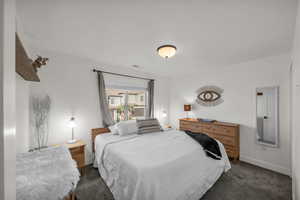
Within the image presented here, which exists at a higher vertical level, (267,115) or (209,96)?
(209,96)

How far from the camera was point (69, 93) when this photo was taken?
2658mm

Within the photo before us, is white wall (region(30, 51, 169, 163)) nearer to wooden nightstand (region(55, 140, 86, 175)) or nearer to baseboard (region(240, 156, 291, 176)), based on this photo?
wooden nightstand (region(55, 140, 86, 175))

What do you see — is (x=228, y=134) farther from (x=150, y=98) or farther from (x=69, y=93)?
(x=69, y=93)

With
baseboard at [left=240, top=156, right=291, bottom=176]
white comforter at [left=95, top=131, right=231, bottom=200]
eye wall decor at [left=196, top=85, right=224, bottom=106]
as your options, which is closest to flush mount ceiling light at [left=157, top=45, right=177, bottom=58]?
white comforter at [left=95, top=131, right=231, bottom=200]

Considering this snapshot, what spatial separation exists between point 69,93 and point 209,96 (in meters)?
3.62

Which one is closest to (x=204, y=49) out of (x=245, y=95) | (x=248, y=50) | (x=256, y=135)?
(x=248, y=50)

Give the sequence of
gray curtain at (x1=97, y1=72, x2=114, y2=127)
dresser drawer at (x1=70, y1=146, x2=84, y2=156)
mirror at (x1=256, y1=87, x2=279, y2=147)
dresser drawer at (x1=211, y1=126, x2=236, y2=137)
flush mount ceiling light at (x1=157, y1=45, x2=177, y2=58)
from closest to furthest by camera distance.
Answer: flush mount ceiling light at (x1=157, y1=45, x2=177, y2=58)
dresser drawer at (x1=70, y1=146, x2=84, y2=156)
mirror at (x1=256, y1=87, x2=279, y2=147)
dresser drawer at (x1=211, y1=126, x2=236, y2=137)
gray curtain at (x1=97, y1=72, x2=114, y2=127)

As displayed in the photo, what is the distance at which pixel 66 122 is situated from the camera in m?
2.61

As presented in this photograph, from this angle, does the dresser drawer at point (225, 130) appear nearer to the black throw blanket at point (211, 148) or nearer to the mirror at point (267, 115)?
the mirror at point (267, 115)

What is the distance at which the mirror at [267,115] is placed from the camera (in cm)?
255

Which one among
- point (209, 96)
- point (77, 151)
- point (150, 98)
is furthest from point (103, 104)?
point (209, 96)

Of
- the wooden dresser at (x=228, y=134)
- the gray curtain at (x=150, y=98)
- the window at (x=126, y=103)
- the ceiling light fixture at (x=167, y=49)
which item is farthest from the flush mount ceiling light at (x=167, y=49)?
the wooden dresser at (x=228, y=134)

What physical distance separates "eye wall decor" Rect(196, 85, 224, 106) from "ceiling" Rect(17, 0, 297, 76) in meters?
1.19

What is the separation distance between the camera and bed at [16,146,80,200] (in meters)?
0.99
